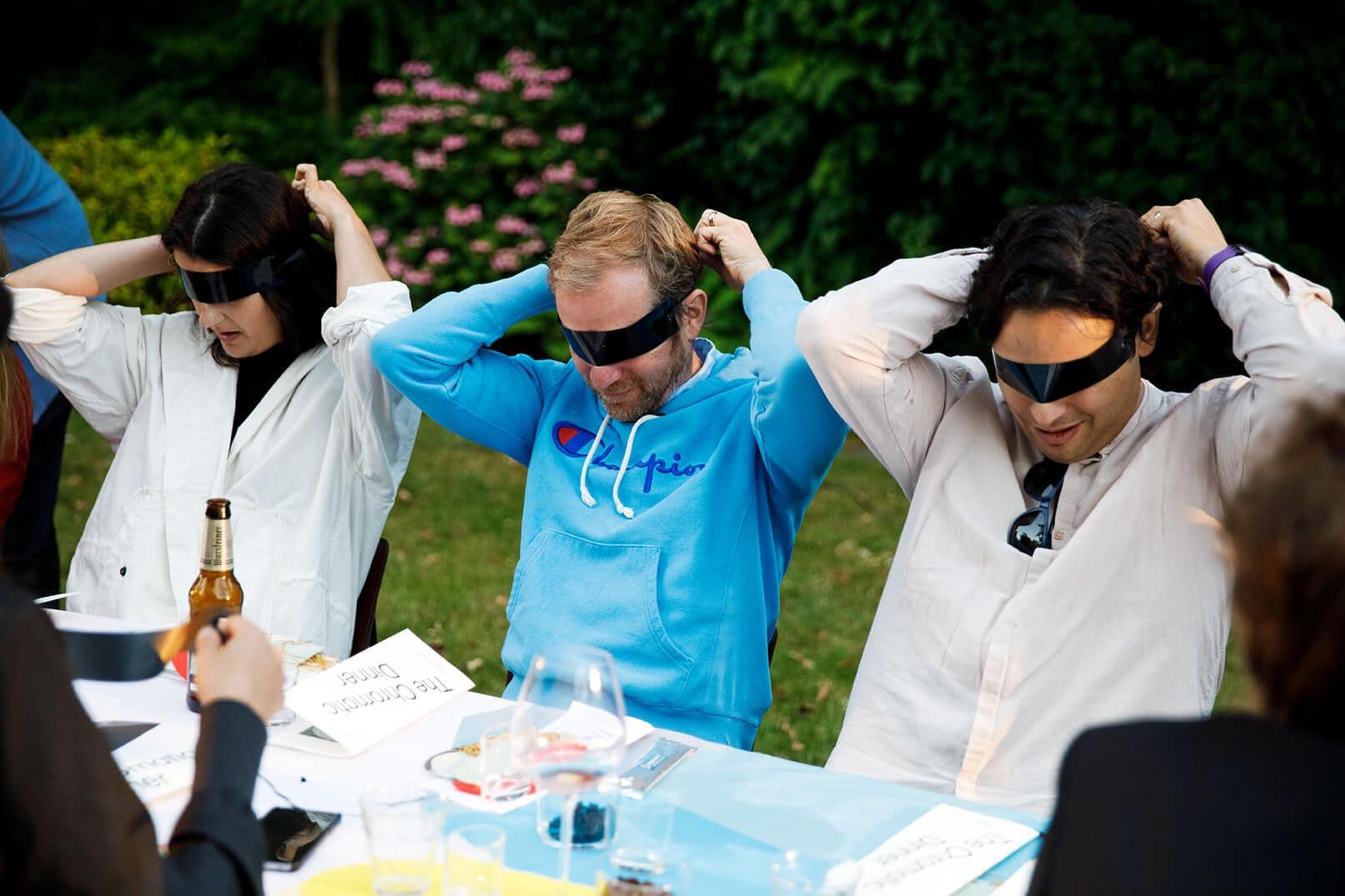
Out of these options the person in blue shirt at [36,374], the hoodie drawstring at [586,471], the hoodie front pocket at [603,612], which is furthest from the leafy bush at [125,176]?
the hoodie front pocket at [603,612]

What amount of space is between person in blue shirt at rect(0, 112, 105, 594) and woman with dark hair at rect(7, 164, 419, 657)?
781 millimetres

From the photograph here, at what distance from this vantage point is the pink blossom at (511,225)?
32.2 ft

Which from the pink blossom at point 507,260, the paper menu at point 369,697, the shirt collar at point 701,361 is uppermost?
the shirt collar at point 701,361

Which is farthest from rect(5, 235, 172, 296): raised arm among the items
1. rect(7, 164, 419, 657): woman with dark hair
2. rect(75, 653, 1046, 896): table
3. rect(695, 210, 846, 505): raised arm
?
rect(695, 210, 846, 505): raised arm

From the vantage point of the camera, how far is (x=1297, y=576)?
1.28 meters

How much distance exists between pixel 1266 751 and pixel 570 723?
893 mm

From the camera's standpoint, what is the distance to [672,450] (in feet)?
10.4

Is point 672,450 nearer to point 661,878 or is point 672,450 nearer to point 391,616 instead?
point 661,878

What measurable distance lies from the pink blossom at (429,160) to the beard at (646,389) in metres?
7.22

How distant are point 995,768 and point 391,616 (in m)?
3.83

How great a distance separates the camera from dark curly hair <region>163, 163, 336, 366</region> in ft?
11.2

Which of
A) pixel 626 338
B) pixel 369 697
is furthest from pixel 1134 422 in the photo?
pixel 369 697

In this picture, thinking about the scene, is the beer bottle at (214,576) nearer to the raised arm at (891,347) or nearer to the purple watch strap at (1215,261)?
the raised arm at (891,347)

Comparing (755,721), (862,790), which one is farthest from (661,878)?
(755,721)
